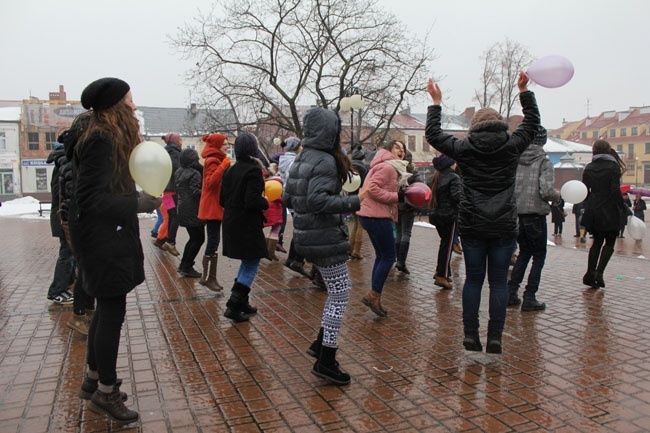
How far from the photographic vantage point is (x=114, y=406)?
3332mm

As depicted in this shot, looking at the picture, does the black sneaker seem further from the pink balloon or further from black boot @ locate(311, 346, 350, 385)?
black boot @ locate(311, 346, 350, 385)

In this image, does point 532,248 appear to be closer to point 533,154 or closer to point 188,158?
point 533,154

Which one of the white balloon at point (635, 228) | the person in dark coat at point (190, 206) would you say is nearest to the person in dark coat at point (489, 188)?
the person in dark coat at point (190, 206)

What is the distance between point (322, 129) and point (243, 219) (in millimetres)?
2011

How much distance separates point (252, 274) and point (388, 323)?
1.50 metres

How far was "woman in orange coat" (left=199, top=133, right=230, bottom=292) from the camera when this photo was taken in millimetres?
6805

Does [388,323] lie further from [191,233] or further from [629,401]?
[191,233]

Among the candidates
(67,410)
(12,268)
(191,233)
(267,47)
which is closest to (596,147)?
(191,233)

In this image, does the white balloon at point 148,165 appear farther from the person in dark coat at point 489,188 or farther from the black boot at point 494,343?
the black boot at point 494,343

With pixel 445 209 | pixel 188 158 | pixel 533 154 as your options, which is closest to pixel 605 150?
pixel 533 154

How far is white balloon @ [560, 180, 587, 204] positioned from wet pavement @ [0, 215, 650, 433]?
1.20 metres

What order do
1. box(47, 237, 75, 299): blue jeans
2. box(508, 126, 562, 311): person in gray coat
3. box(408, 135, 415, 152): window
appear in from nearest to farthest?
box(508, 126, 562, 311): person in gray coat
box(47, 237, 75, 299): blue jeans
box(408, 135, 415, 152): window

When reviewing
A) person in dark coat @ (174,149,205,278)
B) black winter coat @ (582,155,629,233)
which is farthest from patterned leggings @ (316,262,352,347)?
black winter coat @ (582,155,629,233)

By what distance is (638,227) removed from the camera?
11375 millimetres
